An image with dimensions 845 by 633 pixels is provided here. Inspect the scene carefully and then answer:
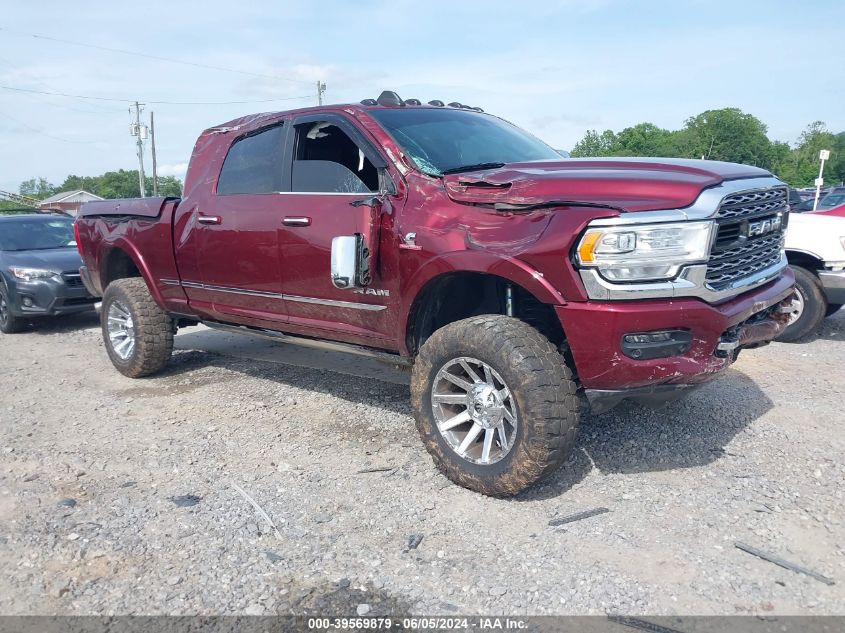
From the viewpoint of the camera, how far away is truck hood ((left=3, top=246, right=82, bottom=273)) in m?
8.58

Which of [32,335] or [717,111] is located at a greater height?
[717,111]

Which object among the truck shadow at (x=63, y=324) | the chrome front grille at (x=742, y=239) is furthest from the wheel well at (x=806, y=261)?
the truck shadow at (x=63, y=324)

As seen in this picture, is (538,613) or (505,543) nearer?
(538,613)

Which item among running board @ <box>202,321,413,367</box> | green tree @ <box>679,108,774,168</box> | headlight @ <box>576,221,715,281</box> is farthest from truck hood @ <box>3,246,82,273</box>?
green tree @ <box>679,108,774,168</box>

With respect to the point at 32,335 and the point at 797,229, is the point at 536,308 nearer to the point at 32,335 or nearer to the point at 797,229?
the point at 797,229

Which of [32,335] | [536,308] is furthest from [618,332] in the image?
[32,335]

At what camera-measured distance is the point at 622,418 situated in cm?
447

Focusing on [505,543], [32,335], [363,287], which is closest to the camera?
[505,543]

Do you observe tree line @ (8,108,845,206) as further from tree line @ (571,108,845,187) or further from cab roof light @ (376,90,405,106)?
cab roof light @ (376,90,405,106)

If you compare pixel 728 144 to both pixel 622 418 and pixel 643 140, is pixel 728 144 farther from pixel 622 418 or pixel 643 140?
pixel 622 418

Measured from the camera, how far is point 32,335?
854cm

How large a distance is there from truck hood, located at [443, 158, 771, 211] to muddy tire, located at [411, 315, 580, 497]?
65cm

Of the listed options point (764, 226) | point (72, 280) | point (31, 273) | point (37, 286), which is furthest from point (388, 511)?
point (31, 273)

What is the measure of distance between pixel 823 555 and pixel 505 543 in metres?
1.33
